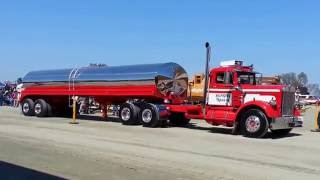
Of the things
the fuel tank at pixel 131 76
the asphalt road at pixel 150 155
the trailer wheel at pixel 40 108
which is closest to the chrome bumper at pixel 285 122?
the asphalt road at pixel 150 155

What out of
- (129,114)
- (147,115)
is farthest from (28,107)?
(147,115)

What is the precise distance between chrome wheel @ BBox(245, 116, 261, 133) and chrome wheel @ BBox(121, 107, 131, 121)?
650 cm

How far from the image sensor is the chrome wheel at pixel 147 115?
79.8ft

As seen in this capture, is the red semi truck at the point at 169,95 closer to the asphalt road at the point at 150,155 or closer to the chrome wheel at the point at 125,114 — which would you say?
the chrome wheel at the point at 125,114

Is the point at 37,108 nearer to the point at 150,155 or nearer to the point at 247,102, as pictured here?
the point at 247,102

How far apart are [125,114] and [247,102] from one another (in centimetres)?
665

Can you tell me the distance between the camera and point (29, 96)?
30906 millimetres

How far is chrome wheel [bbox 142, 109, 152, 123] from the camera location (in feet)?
79.8

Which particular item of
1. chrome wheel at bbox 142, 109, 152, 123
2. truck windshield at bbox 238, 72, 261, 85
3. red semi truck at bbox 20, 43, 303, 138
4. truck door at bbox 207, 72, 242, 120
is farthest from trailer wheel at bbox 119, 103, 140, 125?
truck windshield at bbox 238, 72, 261, 85

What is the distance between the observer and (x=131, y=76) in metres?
25.6

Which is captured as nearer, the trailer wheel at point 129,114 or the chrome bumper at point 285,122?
the chrome bumper at point 285,122

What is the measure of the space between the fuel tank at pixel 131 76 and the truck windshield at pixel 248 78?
13.9 feet

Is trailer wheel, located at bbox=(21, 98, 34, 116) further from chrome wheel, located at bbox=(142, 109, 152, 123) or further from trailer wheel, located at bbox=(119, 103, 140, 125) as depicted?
chrome wheel, located at bbox=(142, 109, 152, 123)

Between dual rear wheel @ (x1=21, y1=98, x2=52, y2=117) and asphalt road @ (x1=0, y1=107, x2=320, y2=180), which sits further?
dual rear wheel @ (x1=21, y1=98, x2=52, y2=117)
